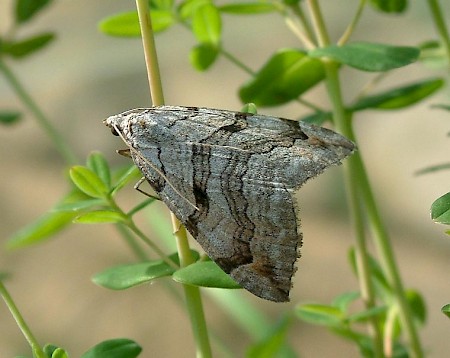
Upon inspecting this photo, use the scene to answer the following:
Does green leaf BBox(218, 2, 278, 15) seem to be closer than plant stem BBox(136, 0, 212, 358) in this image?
No

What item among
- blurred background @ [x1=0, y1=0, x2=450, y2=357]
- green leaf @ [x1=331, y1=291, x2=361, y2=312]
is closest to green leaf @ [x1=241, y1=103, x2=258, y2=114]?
green leaf @ [x1=331, y1=291, x2=361, y2=312]

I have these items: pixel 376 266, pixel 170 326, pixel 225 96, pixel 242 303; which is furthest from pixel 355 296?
pixel 225 96

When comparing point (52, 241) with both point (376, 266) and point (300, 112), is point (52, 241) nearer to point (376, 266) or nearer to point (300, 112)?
point (300, 112)

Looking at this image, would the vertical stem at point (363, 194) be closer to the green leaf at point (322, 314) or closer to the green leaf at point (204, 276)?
the green leaf at point (322, 314)

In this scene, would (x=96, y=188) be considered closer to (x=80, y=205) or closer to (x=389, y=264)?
(x=80, y=205)

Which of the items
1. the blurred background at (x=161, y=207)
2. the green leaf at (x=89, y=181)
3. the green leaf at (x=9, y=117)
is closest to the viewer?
the green leaf at (x=89, y=181)

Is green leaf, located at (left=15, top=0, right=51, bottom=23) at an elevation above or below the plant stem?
above

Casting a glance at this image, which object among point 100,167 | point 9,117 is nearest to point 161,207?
point 9,117

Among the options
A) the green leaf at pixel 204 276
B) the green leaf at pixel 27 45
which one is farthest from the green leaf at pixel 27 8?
the green leaf at pixel 204 276

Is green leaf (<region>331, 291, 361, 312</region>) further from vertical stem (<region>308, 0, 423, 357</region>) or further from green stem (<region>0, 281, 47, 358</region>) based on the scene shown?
green stem (<region>0, 281, 47, 358</region>)
